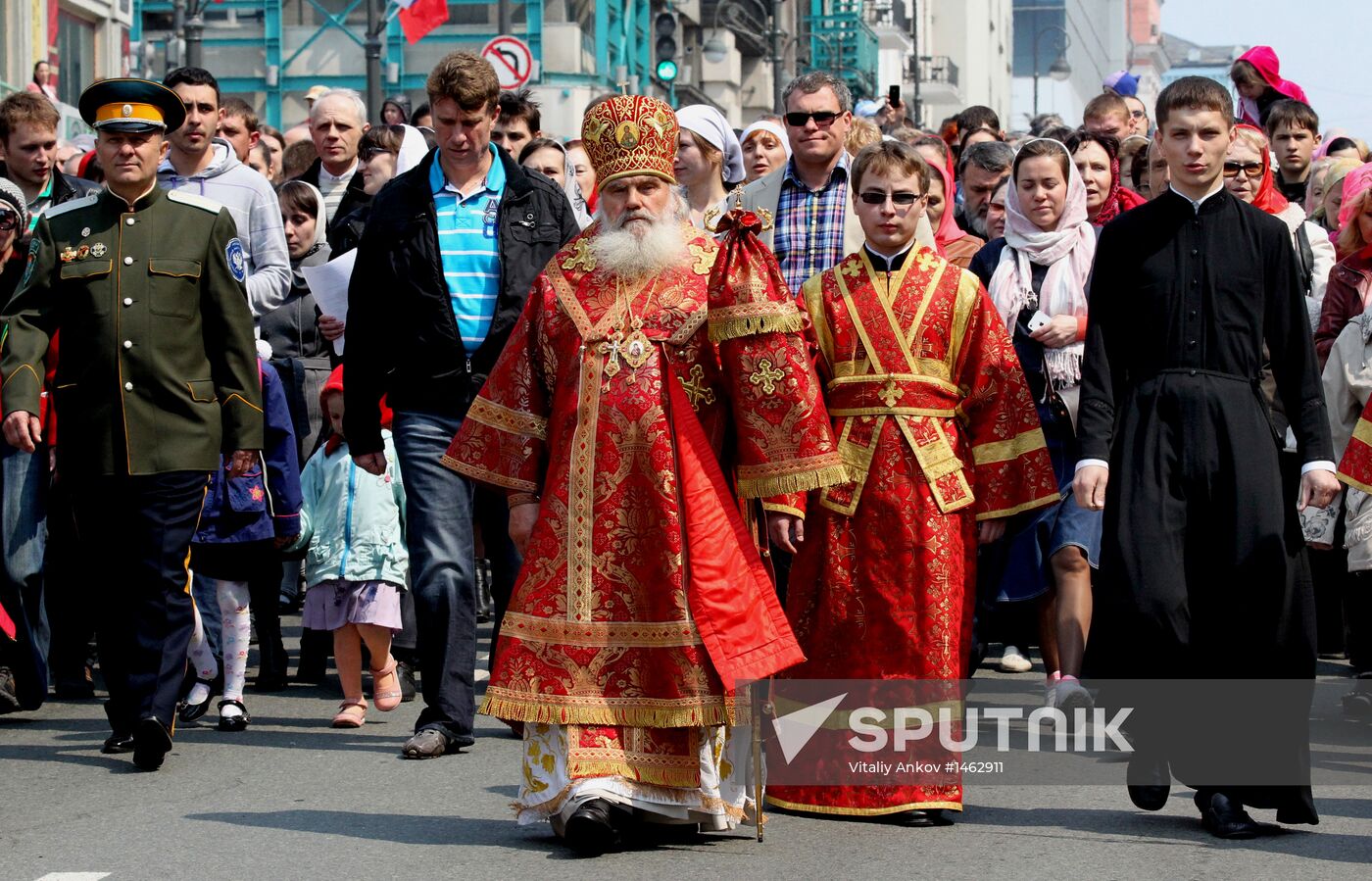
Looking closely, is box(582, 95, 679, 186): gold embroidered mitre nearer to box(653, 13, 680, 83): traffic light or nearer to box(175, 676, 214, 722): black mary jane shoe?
box(175, 676, 214, 722): black mary jane shoe

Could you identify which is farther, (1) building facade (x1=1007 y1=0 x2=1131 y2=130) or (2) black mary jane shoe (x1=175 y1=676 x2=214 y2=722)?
(1) building facade (x1=1007 y1=0 x2=1131 y2=130)

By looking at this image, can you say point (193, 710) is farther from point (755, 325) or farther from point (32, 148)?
point (755, 325)

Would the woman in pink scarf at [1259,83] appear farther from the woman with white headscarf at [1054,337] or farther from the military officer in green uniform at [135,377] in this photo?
the military officer in green uniform at [135,377]

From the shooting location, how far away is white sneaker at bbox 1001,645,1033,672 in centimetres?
1018

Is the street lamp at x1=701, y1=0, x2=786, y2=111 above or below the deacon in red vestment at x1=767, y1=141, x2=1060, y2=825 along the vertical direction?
above

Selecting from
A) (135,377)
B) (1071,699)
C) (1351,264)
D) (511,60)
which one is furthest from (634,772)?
(511,60)

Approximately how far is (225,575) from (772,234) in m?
2.55

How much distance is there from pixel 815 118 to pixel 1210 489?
284 cm

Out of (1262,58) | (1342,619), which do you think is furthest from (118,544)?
(1262,58)

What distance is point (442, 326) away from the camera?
7984mm

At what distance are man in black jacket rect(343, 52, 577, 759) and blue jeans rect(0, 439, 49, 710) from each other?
1.64m

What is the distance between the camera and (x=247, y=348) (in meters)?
8.05

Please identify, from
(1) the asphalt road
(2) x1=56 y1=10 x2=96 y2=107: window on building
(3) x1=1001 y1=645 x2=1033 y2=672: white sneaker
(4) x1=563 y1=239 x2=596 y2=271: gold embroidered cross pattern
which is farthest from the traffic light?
(4) x1=563 y1=239 x2=596 y2=271: gold embroidered cross pattern

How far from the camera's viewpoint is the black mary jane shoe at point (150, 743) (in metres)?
7.60
